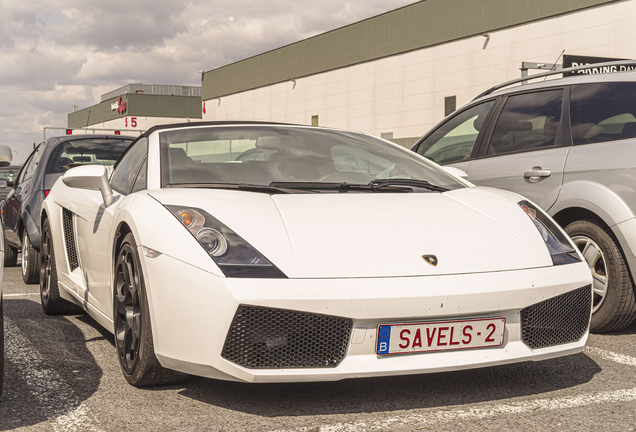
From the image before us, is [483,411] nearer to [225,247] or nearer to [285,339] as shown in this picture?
[285,339]

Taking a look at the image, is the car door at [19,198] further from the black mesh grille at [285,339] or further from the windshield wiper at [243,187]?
the black mesh grille at [285,339]

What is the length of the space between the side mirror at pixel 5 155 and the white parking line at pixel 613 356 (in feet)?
10.7

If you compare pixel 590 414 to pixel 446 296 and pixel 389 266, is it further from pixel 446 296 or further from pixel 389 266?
pixel 389 266

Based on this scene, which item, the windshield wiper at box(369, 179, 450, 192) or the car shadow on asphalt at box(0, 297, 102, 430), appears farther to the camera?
the windshield wiper at box(369, 179, 450, 192)

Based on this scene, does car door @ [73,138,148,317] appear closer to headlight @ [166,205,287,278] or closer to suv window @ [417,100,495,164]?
headlight @ [166,205,287,278]

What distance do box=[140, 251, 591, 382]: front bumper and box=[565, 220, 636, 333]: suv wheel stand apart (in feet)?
5.69

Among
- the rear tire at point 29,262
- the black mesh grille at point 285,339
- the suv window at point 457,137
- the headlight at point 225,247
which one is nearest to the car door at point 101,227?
the headlight at point 225,247

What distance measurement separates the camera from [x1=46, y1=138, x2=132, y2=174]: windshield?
7.60m

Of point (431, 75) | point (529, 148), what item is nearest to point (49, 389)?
point (529, 148)

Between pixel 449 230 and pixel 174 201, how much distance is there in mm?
1219

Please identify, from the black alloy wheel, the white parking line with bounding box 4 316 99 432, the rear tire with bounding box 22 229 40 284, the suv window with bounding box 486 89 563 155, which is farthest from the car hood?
the rear tire with bounding box 22 229 40 284

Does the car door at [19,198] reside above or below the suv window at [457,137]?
below

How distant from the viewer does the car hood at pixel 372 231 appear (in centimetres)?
290

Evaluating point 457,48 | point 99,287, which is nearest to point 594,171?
point 99,287
